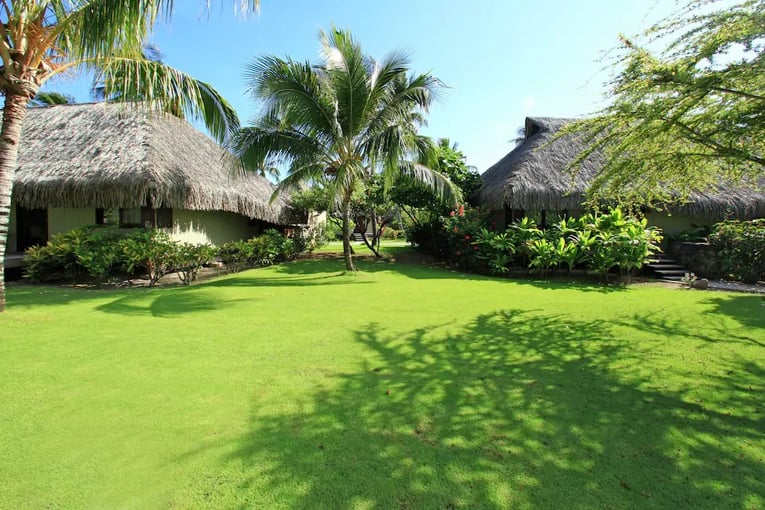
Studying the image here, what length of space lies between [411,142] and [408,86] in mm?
1441

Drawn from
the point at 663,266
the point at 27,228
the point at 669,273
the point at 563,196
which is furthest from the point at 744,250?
the point at 27,228

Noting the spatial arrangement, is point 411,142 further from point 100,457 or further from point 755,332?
point 100,457

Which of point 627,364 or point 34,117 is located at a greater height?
point 34,117

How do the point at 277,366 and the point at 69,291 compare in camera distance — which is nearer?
the point at 277,366

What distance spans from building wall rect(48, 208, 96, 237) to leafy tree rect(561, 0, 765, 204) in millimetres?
12010

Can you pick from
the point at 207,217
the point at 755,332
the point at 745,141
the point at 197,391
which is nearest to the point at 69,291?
the point at 207,217

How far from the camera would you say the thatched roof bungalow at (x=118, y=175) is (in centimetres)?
918

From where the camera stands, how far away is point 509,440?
250 centimetres

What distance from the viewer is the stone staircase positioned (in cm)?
1008

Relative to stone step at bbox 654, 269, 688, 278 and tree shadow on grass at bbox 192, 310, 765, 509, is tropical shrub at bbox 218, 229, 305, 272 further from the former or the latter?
stone step at bbox 654, 269, 688, 278

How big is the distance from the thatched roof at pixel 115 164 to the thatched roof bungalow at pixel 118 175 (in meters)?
0.02

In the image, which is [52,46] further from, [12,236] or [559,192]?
[559,192]

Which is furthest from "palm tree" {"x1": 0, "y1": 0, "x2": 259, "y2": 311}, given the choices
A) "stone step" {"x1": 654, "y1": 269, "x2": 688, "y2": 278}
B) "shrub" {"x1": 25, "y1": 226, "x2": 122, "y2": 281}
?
"stone step" {"x1": 654, "y1": 269, "x2": 688, "y2": 278}

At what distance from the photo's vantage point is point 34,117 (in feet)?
40.0
